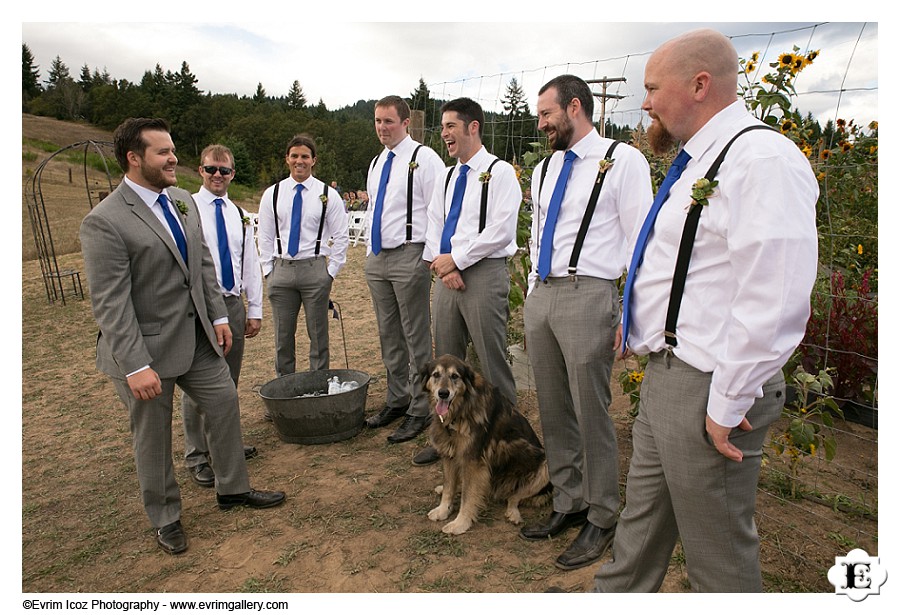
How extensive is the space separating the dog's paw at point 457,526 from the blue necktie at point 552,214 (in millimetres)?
1561

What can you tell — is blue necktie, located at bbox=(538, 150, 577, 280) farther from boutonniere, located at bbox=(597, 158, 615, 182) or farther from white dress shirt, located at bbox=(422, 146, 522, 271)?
white dress shirt, located at bbox=(422, 146, 522, 271)

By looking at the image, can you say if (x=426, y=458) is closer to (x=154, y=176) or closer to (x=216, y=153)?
(x=154, y=176)

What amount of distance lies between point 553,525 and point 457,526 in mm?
568

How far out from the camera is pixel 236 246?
184 inches

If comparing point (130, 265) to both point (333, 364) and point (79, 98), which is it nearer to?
point (333, 364)

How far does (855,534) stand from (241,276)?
14.6 feet

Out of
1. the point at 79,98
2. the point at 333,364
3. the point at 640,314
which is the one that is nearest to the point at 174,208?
the point at 640,314

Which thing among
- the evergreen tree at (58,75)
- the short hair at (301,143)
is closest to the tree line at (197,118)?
the evergreen tree at (58,75)

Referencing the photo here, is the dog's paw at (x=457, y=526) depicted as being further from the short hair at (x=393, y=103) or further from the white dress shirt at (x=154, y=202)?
the short hair at (x=393, y=103)

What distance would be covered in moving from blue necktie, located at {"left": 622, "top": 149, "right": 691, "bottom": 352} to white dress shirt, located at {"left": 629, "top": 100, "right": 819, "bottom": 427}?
60 millimetres

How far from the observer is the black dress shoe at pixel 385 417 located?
5117 mm

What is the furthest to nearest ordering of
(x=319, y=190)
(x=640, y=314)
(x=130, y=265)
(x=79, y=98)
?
(x=79, y=98)
(x=319, y=190)
(x=130, y=265)
(x=640, y=314)

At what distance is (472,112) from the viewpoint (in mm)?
4117

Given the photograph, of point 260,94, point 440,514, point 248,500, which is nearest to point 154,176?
point 248,500
